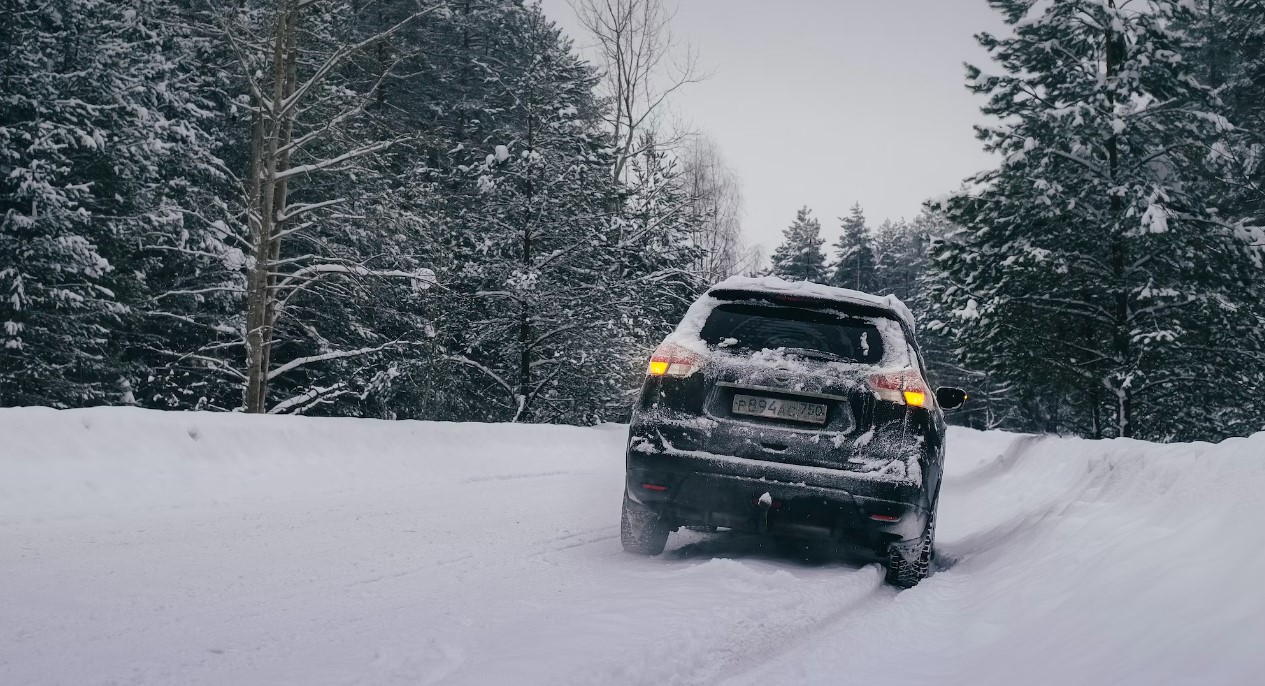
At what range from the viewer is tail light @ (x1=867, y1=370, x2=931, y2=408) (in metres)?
4.96

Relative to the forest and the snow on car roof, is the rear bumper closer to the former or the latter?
the snow on car roof

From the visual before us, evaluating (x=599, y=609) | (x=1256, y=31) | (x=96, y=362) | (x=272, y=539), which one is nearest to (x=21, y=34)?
(x=96, y=362)

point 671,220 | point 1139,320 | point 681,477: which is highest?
point 671,220

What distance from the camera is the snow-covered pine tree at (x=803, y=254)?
70250 mm

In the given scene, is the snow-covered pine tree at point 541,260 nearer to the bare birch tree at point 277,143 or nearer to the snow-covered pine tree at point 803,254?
the bare birch tree at point 277,143

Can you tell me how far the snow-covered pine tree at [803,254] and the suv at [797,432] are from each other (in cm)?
6324

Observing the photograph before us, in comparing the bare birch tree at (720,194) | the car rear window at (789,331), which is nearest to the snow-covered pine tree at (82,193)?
the car rear window at (789,331)

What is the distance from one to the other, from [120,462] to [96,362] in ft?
38.0

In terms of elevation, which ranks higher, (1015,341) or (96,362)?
(1015,341)

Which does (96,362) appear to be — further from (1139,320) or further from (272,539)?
(1139,320)

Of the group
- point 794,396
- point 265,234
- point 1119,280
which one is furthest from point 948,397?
point 1119,280

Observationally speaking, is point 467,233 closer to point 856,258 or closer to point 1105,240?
point 1105,240

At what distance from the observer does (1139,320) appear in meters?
16.4

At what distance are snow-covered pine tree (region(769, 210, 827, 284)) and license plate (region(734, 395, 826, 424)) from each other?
209 feet
